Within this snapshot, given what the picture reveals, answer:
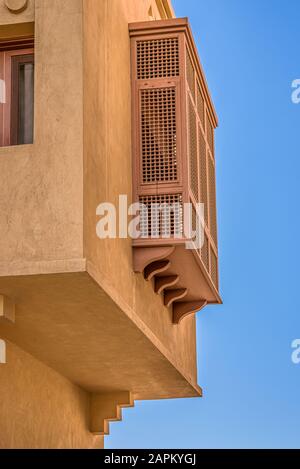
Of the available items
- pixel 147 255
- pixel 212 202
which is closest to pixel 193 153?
pixel 147 255

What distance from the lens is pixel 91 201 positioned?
11.6 meters

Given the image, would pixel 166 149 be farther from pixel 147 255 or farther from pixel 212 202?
pixel 212 202

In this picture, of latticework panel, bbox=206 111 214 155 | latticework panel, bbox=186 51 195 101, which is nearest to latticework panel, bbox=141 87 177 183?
latticework panel, bbox=186 51 195 101

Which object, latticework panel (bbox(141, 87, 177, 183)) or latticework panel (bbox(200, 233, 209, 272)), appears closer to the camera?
latticework panel (bbox(141, 87, 177, 183))

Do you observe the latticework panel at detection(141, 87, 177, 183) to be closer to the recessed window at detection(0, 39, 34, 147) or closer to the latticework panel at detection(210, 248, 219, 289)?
the recessed window at detection(0, 39, 34, 147)

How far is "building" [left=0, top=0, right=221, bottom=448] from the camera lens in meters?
11.4

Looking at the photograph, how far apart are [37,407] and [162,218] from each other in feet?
11.1

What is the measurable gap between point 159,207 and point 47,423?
388cm

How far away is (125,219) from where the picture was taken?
518 inches

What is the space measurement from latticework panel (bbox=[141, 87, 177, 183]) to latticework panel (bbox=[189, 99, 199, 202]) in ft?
1.41

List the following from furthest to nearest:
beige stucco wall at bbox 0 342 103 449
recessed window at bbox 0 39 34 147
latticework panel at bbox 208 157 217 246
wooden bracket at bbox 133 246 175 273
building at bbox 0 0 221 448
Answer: latticework panel at bbox 208 157 217 246 < beige stucco wall at bbox 0 342 103 449 < wooden bracket at bbox 133 246 175 273 < recessed window at bbox 0 39 34 147 < building at bbox 0 0 221 448

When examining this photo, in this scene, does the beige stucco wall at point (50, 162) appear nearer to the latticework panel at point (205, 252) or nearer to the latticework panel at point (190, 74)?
the latticework panel at point (190, 74)
